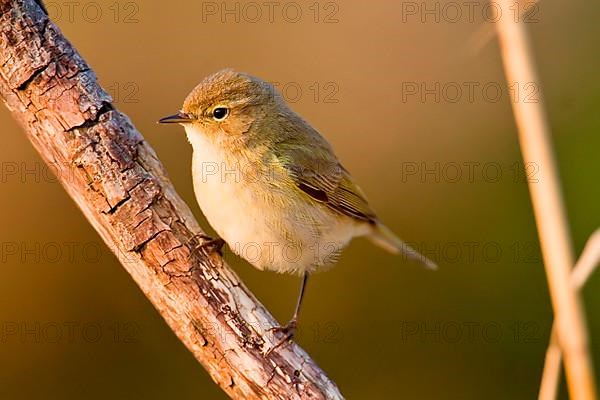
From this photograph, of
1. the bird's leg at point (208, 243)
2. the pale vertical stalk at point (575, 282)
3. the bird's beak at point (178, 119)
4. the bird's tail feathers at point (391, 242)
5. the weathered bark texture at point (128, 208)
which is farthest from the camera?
the bird's tail feathers at point (391, 242)

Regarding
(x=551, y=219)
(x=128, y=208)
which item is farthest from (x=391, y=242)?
(x=551, y=219)

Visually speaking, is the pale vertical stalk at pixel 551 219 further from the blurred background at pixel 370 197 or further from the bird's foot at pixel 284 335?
the blurred background at pixel 370 197

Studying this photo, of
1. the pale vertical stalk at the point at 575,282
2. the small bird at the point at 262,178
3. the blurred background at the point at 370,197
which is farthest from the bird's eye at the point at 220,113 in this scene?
the pale vertical stalk at the point at 575,282

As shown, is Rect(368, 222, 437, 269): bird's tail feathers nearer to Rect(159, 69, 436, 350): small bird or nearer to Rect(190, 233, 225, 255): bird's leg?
Rect(159, 69, 436, 350): small bird

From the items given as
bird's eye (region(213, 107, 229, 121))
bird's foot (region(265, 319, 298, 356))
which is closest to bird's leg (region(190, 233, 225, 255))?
bird's foot (region(265, 319, 298, 356))

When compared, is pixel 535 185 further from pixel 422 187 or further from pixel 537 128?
pixel 422 187

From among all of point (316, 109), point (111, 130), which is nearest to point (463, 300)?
point (316, 109)
